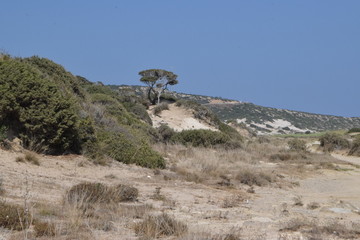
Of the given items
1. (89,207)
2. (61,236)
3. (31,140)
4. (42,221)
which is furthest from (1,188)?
(31,140)

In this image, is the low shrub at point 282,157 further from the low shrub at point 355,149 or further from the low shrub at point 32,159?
the low shrub at point 32,159

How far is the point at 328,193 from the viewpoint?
43.0 ft

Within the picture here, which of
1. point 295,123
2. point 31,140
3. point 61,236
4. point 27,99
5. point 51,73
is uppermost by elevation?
point 295,123

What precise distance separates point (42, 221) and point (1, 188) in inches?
83.8

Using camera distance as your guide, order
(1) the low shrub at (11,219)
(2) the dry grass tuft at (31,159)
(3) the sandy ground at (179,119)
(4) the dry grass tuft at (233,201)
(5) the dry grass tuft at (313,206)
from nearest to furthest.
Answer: (1) the low shrub at (11,219) < (4) the dry grass tuft at (233,201) < (5) the dry grass tuft at (313,206) < (2) the dry grass tuft at (31,159) < (3) the sandy ground at (179,119)

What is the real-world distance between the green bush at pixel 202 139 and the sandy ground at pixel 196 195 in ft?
33.2

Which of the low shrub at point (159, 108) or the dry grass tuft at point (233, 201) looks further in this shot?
the low shrub at point (159, 108)

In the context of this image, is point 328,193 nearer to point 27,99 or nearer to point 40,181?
point 40,181

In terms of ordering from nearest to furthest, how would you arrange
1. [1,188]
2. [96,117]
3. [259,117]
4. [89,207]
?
1. [89,207]
2. [1,188]
3. [96,117]
4. [259,117]

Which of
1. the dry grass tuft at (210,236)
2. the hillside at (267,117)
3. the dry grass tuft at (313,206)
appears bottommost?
the dry grass tuft at (210,236)

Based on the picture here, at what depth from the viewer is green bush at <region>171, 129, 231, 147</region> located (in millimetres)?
25203

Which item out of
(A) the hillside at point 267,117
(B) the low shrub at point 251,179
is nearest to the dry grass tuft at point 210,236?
(B) the low shrub at point 251,179

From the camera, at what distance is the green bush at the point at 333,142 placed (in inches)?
1420

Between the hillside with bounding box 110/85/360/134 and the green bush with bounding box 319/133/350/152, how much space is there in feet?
Answer: 120
